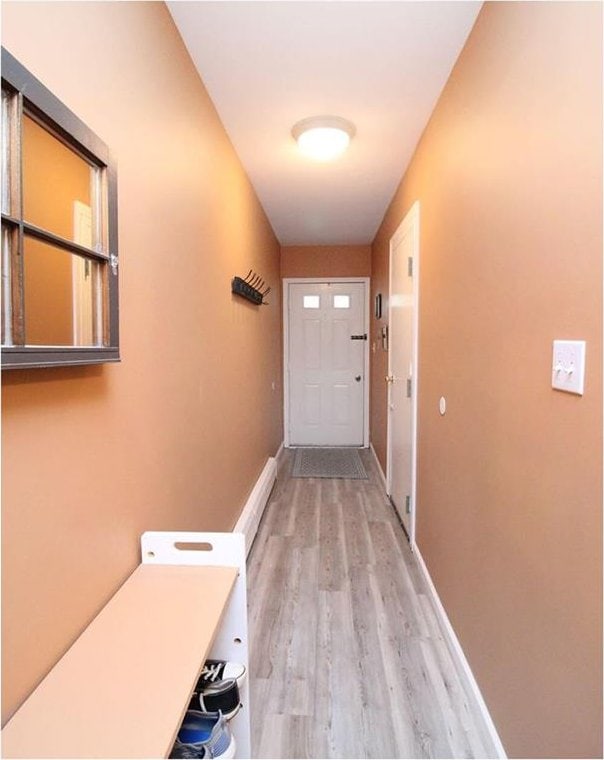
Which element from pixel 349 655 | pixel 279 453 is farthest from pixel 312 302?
pixel 349 655

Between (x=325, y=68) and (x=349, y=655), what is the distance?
2.50 m

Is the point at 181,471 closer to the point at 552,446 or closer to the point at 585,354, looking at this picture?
the point at 552,446

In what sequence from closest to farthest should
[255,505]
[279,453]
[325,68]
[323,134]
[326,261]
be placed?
[325,68] → [323,134] → [255,505] → [279,453] → [326,261]

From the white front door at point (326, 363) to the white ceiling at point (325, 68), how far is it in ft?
7.02

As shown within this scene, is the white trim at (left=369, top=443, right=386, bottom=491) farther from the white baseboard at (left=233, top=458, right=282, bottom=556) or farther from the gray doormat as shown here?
the white baseboard at (left=233, top=458, right=282, bottom=556)

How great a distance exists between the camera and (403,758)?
1.33 meters

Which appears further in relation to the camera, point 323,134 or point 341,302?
point 341,302

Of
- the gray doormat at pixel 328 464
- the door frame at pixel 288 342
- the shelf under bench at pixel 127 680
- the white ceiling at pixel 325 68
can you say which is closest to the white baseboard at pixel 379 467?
the gray doormat at pixel 328 464

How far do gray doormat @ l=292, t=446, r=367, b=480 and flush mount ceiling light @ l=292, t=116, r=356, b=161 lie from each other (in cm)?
281

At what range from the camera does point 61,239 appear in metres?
0.85

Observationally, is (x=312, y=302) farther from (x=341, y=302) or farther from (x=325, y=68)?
(x=325, y=68)

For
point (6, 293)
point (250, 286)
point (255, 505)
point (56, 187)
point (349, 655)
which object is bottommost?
point (349, 655)

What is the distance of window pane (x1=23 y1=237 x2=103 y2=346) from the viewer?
78 cm

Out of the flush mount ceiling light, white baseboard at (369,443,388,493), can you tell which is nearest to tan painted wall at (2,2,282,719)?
the flush mount ceiling light
